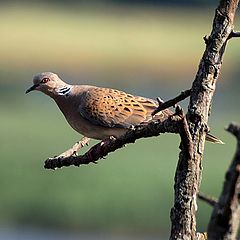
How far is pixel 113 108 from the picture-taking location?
5473mm

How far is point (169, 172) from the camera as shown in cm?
1294

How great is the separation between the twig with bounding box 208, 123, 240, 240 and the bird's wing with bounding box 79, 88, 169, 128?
337 cm

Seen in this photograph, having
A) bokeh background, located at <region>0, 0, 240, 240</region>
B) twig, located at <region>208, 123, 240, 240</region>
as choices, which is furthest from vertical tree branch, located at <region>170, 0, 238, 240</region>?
bokeh background, located at <region>0, 0, 240, 240</region>

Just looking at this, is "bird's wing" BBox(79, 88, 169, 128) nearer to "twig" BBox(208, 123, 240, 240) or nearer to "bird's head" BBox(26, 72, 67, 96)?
"bird's head" BBox(26, 72, 67, 96)

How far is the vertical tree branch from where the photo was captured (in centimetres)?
221

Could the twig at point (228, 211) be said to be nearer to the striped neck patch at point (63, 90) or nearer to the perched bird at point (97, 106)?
the perched bird at point (97, 106)

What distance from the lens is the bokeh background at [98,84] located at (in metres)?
12.3

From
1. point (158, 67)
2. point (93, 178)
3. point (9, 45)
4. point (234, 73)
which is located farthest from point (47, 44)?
point (93, 178)

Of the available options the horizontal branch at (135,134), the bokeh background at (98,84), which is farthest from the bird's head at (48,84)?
the bokeh background at (98,84)

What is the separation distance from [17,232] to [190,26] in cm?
1932

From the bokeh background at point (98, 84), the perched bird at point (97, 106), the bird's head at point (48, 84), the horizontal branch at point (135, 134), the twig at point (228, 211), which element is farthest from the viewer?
the bokeh background at point (98, 84)

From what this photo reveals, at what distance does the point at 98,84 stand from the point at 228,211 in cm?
2024

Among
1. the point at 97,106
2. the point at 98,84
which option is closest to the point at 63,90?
the point at 97,106

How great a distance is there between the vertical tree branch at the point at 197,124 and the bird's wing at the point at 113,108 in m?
2.84
